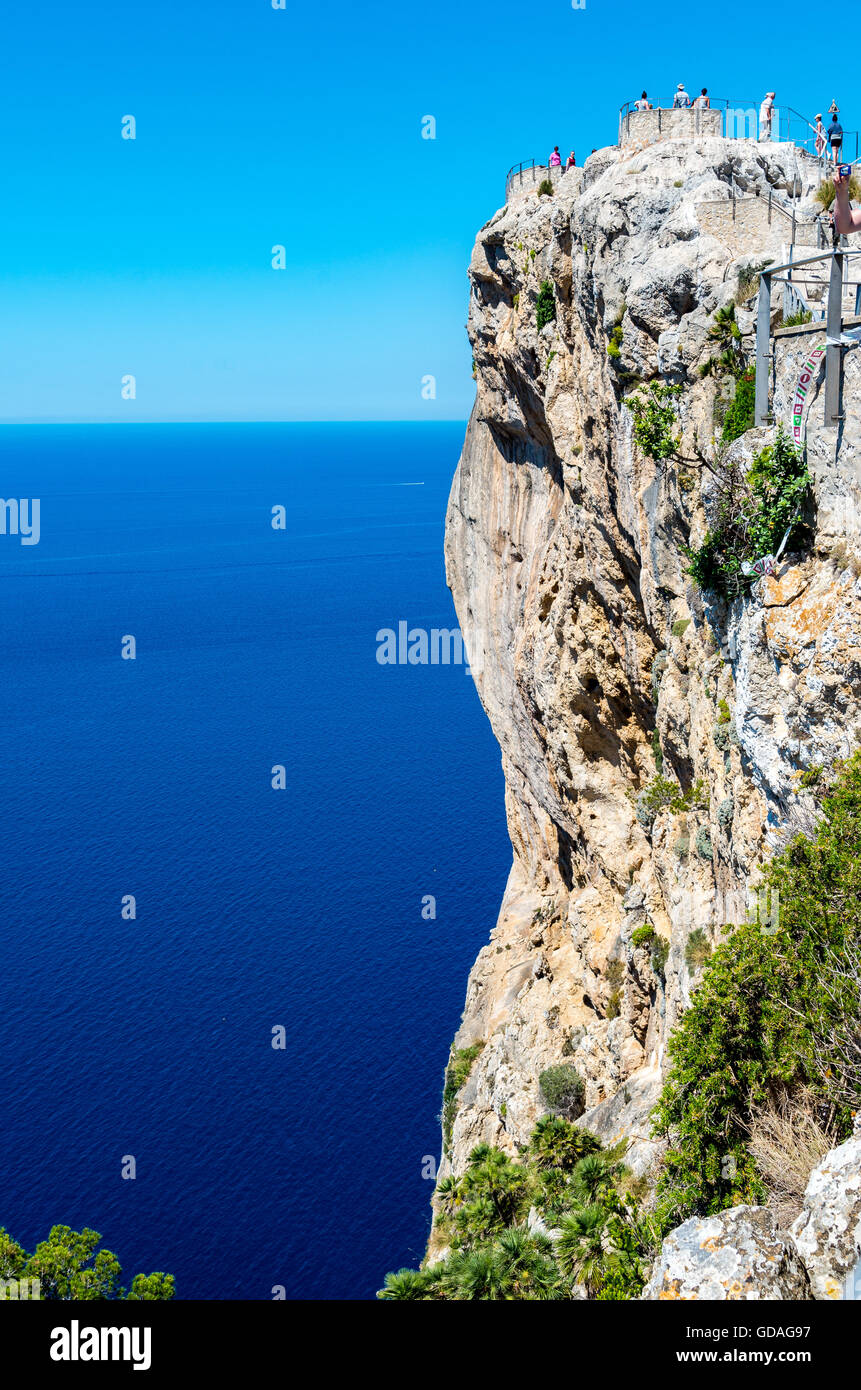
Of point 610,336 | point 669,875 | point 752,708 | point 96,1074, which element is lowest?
point 96,1074

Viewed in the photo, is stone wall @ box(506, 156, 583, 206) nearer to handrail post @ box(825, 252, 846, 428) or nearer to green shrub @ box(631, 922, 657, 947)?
handrail post @ box(825, 252, 846, 428)

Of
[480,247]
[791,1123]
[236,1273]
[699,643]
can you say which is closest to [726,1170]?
[791,1123]

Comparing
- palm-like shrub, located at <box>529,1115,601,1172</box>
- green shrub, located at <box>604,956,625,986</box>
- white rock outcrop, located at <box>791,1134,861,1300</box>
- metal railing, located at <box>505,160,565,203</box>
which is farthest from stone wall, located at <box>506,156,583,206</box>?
white rock outcrop, located at <box>791,1134,861,1300</box>

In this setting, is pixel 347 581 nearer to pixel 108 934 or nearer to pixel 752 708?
pixel 108 934

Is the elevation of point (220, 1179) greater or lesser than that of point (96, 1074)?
lesser

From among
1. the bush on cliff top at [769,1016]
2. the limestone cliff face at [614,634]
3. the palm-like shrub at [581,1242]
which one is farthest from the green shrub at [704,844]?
the palm-like shrub at [581,1242]

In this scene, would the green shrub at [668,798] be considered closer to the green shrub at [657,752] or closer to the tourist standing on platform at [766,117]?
the green shrub at [657,752]

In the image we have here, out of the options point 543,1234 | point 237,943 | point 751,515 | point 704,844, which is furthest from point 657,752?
point 237,943
